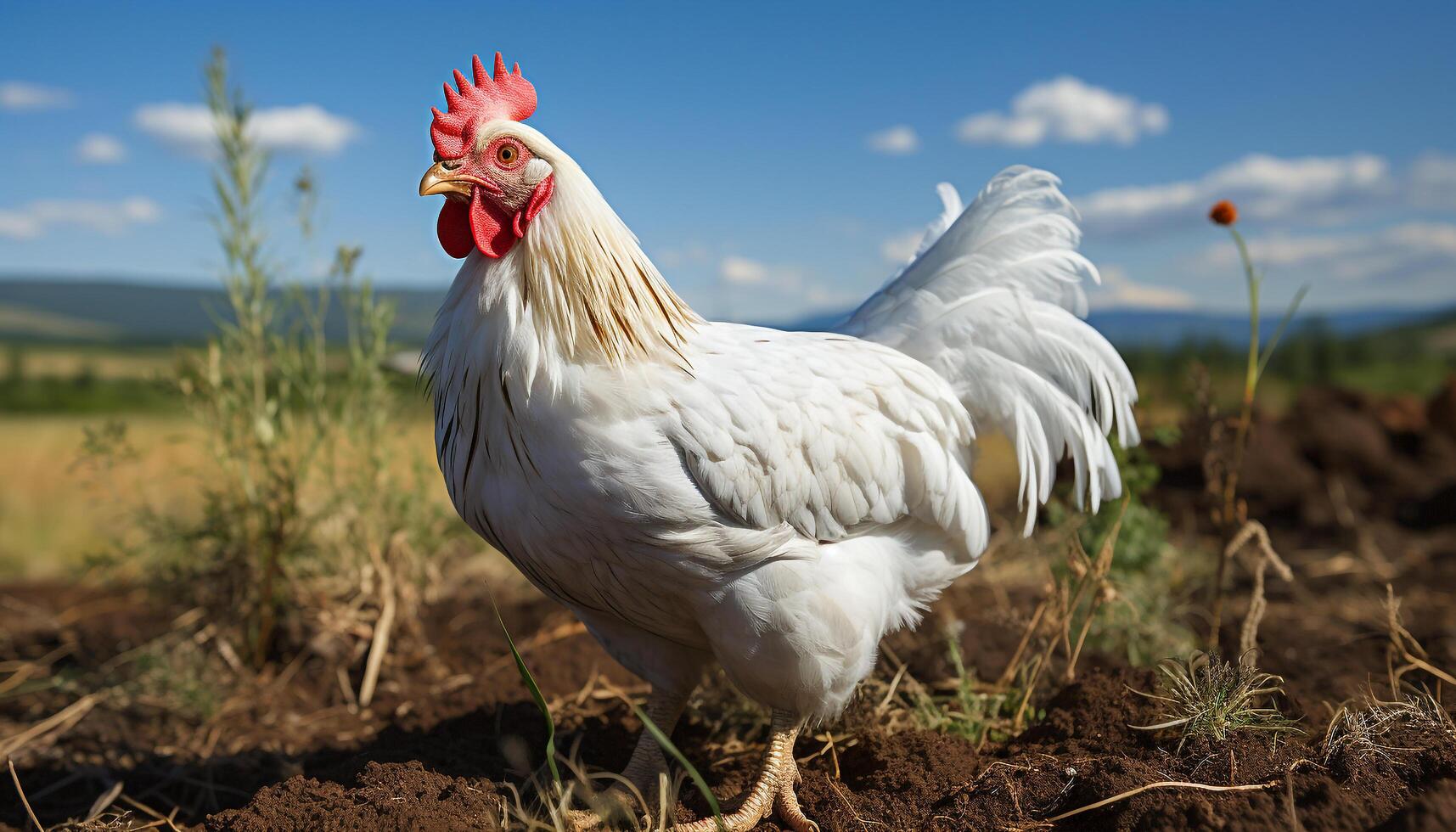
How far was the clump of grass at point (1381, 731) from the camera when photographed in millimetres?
2502

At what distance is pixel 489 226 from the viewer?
2.67 metres

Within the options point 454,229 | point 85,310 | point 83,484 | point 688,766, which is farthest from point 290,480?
point 85,310

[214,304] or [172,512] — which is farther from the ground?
[214,304]

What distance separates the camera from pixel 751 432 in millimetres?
2629

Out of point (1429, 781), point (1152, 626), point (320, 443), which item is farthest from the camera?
point (320, 443)

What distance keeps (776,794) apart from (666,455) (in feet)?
4.26

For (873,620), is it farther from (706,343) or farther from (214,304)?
(214,304)

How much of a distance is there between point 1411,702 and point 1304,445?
299 inches

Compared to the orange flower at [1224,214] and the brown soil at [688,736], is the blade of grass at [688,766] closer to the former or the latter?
the brown soil at [688,736]

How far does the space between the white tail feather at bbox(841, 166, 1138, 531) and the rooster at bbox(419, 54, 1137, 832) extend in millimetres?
350

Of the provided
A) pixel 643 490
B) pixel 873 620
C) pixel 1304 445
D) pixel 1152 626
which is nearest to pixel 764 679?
pixel 873 620

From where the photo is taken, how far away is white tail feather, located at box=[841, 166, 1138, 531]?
11.4ft

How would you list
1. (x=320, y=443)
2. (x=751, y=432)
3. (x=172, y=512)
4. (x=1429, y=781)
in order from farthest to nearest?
(x=172, y=512) → (x=320, y=443) → (x=751, y=432) → (x=1429, y=781)

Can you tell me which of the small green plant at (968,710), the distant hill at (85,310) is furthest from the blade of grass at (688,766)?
the distant hill at (85,310)
